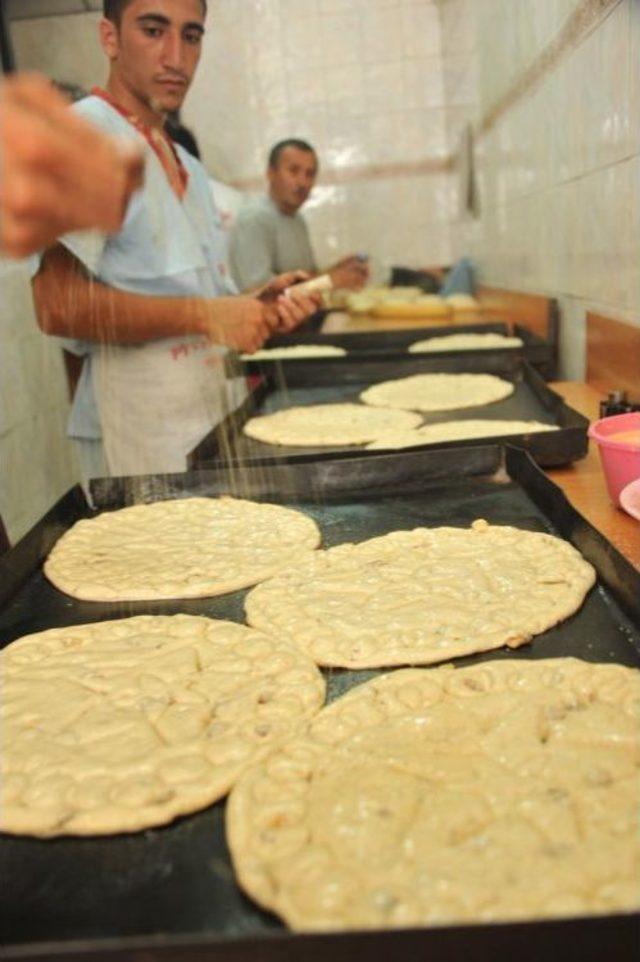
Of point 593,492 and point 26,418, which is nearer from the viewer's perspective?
point 593,492

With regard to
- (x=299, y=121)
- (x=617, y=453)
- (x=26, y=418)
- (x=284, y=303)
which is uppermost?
(x=299, y=121)

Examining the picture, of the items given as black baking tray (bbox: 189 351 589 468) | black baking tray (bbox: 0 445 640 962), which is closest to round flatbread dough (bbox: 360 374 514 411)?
black baking tray (bbox: 189 351 589 468)

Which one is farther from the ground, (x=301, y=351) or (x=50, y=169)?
(x=50, y=169)

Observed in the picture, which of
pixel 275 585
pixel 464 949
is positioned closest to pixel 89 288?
pixel 275 585

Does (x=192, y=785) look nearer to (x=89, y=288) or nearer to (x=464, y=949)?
(x=464, y=949)

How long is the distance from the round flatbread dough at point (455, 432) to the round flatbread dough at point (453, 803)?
3.34ft

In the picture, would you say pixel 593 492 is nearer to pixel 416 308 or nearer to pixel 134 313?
pixel 134 313

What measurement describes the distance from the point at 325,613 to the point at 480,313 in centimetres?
375

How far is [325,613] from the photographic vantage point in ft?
4.26

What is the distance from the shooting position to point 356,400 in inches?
111

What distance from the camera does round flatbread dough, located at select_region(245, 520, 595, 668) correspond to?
119 cm

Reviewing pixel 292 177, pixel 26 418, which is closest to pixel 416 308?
pixel 292 177

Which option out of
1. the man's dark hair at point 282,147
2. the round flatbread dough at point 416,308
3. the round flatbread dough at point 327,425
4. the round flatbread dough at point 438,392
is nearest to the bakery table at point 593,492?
the round flatbread dough at point 438,392

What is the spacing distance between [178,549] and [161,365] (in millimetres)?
1000
